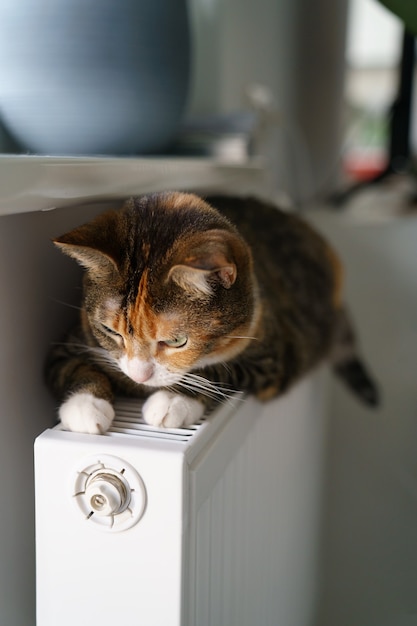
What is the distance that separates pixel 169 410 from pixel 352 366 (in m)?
0.72

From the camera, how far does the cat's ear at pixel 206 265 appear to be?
1.76ft

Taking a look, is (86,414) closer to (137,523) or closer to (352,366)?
(137,523)

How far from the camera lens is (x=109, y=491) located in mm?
515

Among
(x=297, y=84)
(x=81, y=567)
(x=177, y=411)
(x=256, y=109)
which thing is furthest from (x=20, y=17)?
(x=297, y=84)

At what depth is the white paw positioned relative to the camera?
0.54m

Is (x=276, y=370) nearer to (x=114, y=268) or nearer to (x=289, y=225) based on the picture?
(x=114, y=268)

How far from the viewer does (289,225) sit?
41.8 inches

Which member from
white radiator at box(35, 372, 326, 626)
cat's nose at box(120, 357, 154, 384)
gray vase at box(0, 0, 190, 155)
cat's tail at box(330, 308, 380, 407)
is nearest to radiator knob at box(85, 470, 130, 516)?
white radiator at box(35, 372, 326, 626)

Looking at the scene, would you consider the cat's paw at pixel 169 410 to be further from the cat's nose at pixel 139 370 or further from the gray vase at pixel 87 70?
the gray vase at pixel 87 70

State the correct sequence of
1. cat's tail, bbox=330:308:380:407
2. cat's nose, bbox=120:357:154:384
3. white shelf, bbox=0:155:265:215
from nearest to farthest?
1. white shelf, bbox=0:155:265:215
2. cat's nose, bbox=120:357:154:384
3. cat's tail, bbox=330:308:380:407

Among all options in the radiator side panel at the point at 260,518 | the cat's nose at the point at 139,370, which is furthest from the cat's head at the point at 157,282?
the radiator side panel at the point at 260,518

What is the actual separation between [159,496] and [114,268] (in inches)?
8.3

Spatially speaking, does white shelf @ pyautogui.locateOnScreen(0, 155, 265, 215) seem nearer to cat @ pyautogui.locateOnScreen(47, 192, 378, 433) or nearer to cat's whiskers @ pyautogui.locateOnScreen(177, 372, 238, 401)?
cat @ pyautogui.locateOnScreen(47, 192, 378, 433)

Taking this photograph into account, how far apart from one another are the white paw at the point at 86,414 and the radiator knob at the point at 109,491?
42mm
